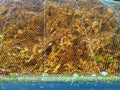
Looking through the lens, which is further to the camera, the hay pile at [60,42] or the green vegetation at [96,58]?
the green vegetation at [96,58]

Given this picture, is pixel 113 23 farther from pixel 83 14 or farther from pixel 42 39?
pixel 42 39

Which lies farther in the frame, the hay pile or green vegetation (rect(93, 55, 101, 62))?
green vegetation (rect(93, 55, 101, 62))

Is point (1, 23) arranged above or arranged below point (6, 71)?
above

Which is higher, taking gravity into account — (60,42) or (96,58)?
(60,42)

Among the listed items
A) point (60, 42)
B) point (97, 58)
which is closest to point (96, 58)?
point (97, 58)

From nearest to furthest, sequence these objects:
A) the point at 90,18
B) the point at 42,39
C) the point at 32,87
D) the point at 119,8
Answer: the point at 32,87
the point at 42,39
the point at 90,18
the point at 119,8

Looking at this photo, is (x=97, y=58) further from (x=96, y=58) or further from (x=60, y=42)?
(x=60, y=42)

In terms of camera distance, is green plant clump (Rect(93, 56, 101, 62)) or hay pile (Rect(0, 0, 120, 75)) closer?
hay pile (Rect(0, 0, 120, 75))

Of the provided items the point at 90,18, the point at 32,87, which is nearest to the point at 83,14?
the point at 90,18
